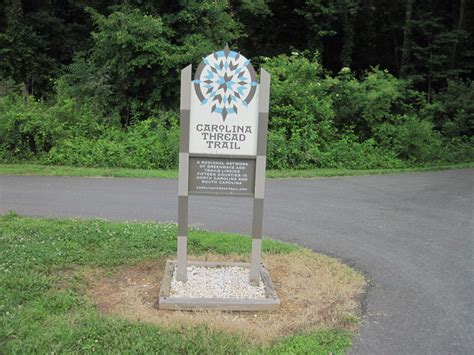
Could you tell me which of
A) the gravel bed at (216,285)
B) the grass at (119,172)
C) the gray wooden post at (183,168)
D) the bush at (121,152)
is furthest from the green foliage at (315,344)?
the bush at (121,152)

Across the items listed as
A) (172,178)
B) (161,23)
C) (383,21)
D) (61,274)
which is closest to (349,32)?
(383,21)

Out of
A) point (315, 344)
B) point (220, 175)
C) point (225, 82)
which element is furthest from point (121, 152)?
point (315, 344)

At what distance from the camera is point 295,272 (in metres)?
6.23

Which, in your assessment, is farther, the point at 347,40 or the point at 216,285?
the point at 347,40

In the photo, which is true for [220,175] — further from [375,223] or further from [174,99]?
[174,99]

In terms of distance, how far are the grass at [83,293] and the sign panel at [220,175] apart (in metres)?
1.41

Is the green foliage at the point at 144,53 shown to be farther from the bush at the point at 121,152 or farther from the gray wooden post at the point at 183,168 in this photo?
the gray wooden post at the point at 183,168

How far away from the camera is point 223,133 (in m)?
5.59

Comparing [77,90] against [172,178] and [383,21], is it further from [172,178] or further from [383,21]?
[383,21]

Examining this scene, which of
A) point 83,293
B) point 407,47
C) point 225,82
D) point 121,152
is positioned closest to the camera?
point 83,293

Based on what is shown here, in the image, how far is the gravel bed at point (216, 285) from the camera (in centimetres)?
545

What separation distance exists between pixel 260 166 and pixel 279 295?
1.38 meters

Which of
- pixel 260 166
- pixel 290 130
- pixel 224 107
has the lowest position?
pixel 290 130

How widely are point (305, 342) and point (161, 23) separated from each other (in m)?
13.4
